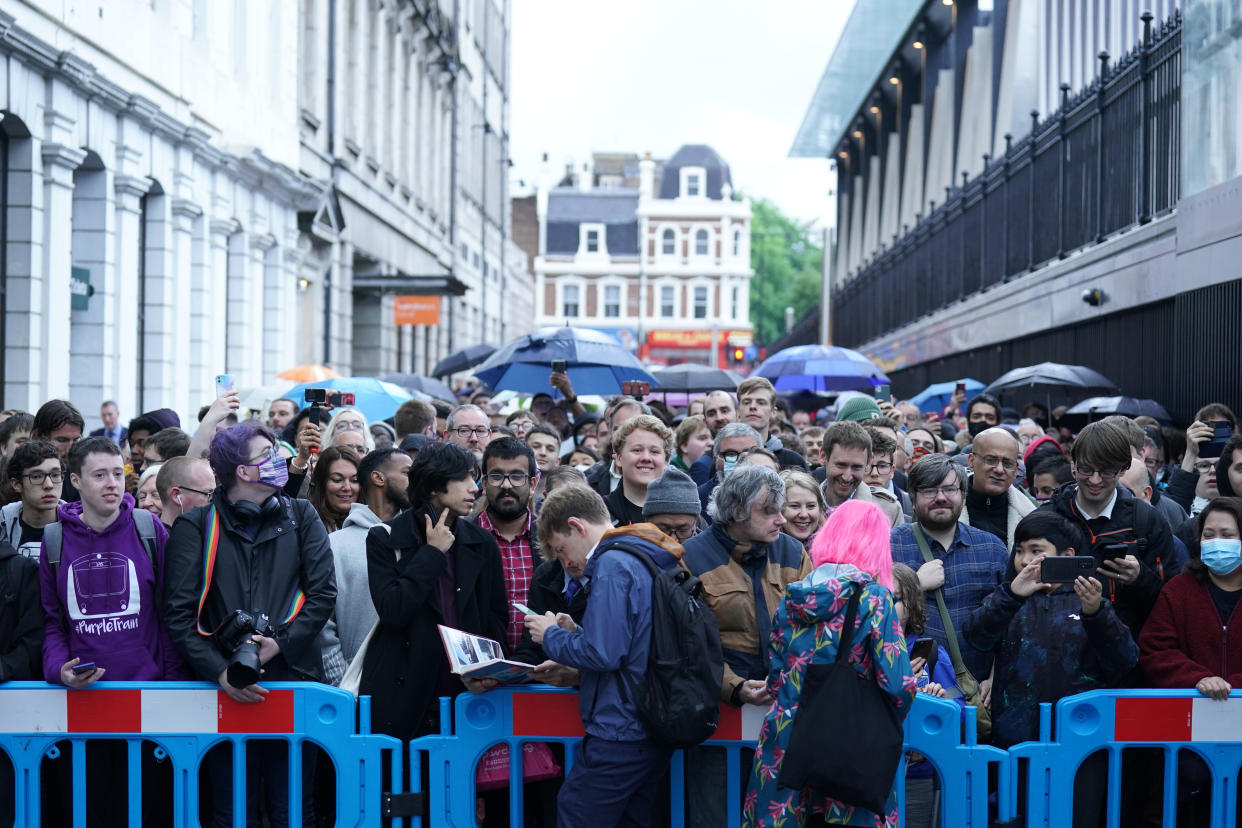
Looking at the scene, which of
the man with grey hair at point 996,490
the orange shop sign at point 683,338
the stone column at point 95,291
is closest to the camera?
the man with grey hair at point 996,490

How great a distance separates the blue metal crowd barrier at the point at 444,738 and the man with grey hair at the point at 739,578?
7cm

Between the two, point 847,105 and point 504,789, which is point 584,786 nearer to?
point 504,789

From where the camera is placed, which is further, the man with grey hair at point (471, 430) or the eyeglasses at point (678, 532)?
the man with grey hair at point (471, 430)

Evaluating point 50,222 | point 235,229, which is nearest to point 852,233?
point 235,229

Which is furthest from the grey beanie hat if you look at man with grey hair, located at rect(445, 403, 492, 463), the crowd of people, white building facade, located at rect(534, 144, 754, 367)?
white building facade, located at rect(534, 144, 754, 367)

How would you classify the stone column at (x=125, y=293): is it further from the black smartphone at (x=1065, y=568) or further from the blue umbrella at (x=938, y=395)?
the black smartphone at (x=1065, y=568)

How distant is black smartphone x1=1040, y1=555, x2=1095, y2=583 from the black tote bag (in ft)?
3.53

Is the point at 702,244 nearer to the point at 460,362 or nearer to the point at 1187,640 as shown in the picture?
the point at 460,362

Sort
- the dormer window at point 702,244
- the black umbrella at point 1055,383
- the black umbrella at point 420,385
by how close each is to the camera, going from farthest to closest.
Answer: the dormer window at point 702,244, the black umbrella at point 420,385, the black umbrella at point 1055,383

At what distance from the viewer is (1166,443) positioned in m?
11.8

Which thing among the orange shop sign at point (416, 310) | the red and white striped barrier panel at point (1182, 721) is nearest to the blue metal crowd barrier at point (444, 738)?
the red and white striped barrier panel at point (1182, 721)

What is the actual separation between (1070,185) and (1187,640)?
47.3 ft

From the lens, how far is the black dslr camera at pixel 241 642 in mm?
5270

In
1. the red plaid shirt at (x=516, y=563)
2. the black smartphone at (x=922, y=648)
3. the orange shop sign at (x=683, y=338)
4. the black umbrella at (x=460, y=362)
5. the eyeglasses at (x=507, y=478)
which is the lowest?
the black smartphone at (x=922, y=648)
